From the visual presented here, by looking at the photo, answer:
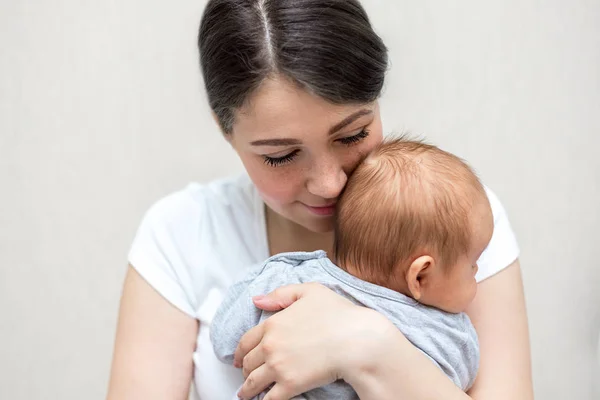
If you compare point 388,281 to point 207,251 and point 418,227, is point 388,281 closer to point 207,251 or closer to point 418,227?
point 418,227

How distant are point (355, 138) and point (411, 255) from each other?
0.27 meters

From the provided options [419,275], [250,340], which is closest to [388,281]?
[419,275]

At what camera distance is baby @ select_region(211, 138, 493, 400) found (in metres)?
1.26

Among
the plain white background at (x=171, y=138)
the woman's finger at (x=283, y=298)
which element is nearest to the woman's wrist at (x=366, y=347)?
the woman's finger at (x=283, y=298)

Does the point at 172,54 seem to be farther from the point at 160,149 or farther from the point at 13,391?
the point at 13,391

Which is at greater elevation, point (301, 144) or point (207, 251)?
point (301, 144)

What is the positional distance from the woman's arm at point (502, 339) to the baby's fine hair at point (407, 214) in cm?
25

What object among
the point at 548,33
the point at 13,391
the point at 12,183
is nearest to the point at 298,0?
the point at 548,33

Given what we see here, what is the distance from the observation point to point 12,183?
2.43m

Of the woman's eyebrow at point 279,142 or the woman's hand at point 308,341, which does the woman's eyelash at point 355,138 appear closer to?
the woman's eyebrow at point 279,142

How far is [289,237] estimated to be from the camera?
5.46ft

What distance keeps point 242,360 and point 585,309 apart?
1.59 meters

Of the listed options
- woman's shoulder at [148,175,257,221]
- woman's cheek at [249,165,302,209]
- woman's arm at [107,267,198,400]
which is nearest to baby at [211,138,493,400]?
woman's cheek at [249,165,302,209]

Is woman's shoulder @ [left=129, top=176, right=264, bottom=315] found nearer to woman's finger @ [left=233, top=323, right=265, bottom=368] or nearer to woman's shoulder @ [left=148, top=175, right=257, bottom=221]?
woman's shoulder @ [left=148, top=175, right=257, bottom=221]
